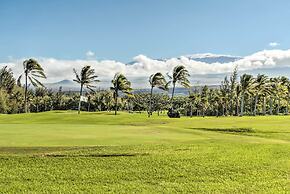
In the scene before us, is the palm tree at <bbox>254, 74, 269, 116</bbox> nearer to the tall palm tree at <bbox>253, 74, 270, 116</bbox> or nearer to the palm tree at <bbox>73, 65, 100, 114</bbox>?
the tall palm tree at <bbox>253, 74, 270, 116</bbox>

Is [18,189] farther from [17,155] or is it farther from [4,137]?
[4,137]

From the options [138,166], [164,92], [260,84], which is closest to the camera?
[138,166]

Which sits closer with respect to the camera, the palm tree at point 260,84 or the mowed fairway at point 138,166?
the mowed fairway at point 138,166

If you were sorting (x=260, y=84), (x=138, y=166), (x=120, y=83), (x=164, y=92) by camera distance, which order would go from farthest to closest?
(x=164, y=92) → (x=260, y=84) → (x=120, y=83) → (x=138, y=166)

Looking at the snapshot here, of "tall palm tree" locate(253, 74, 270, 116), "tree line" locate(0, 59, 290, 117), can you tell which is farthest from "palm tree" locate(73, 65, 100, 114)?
"tall palm tree" locate(253, 74, 270, 116)

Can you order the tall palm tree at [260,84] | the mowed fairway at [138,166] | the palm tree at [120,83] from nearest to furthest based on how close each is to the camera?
the mowed fairway at [138,166] < the palm tree at [120,83] < the tall palm tree at [260,84]

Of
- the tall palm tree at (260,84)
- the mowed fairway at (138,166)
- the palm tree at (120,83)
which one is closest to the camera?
the mowed fairway at (138,166)

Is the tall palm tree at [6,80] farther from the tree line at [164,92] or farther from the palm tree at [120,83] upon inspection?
the palm tree at [120,83]

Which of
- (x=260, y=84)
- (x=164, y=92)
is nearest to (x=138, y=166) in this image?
(x=260, y=84)

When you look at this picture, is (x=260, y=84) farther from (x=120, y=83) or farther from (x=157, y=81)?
(x=120, y=83)

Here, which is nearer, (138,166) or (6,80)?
(138,166)

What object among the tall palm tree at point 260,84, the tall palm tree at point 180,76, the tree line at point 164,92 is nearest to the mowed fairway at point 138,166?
the tree line at point 164,92

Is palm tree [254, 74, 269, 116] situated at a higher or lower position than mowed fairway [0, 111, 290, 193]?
higher

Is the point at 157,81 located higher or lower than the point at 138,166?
higher
